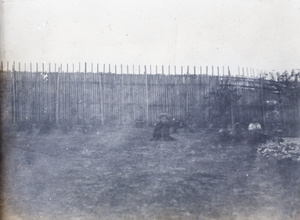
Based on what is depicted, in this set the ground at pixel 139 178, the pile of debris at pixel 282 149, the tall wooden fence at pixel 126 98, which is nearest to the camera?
the ground at pixel 139 178

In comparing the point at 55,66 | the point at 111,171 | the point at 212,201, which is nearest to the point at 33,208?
the point at 111,171

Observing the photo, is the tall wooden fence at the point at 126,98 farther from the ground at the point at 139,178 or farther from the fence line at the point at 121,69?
the ground at the point at 139,178

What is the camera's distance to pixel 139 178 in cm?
409

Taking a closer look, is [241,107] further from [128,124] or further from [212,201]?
[128,124]

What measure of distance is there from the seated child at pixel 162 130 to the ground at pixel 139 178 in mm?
118

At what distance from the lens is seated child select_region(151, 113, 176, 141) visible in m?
4.30

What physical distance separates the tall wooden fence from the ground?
322 mm

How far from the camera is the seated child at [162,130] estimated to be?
4.30 metres

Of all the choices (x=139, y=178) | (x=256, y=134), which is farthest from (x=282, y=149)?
(x=139, y=178)

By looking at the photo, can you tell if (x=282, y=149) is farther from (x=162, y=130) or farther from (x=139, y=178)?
(x=139, y=178)

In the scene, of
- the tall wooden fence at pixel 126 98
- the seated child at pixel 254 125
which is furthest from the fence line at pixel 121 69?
the seated child at pixel 254 125

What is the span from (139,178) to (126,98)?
140cm

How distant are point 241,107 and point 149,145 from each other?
1.75 m

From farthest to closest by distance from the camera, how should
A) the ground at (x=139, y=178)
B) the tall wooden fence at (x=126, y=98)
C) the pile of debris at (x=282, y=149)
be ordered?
the tall wooden fence at (x=126, y=98)
the pile of debris at (x=282, y=149)
the ground at (x=139, y=178)
